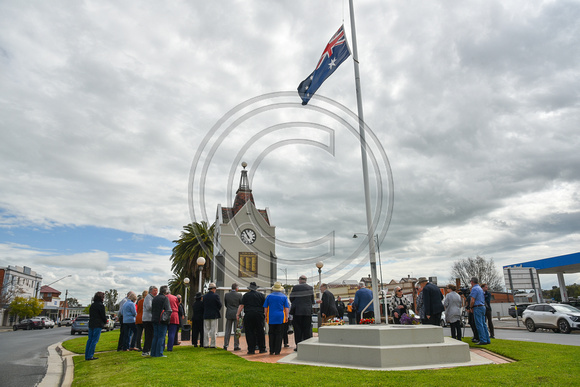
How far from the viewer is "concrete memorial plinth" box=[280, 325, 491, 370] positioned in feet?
24.4

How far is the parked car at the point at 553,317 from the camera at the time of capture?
18.0m

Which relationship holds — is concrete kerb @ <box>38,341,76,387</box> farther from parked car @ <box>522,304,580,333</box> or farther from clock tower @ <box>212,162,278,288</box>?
clock tower @ <box>212,162,278,288</box>

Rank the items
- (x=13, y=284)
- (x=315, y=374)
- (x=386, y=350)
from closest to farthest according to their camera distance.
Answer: (x=315, y=374)
(x=386, y=350)
(x=13, y=284)

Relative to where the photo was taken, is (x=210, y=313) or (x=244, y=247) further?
(x=244, y=247)

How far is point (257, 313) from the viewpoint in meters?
10.8

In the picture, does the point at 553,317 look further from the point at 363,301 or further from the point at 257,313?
the point at 257,313

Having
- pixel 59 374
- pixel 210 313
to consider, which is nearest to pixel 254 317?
pixel 210 313

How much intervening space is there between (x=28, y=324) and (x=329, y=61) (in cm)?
4900

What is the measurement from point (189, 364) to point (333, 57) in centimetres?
1018

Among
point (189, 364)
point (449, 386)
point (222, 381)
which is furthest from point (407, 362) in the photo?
point (189, 364)

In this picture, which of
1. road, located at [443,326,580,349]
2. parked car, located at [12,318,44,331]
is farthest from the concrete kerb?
parked car, located at [12,318,44,331]

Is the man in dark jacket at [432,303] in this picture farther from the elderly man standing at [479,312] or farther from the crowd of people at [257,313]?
the elderly man standing at [479,312]

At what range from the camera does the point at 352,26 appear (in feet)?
40.7

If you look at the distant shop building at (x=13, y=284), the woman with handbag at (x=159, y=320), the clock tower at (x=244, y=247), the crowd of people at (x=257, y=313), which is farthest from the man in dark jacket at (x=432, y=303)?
the distant shop building at (x=13, y=284)
